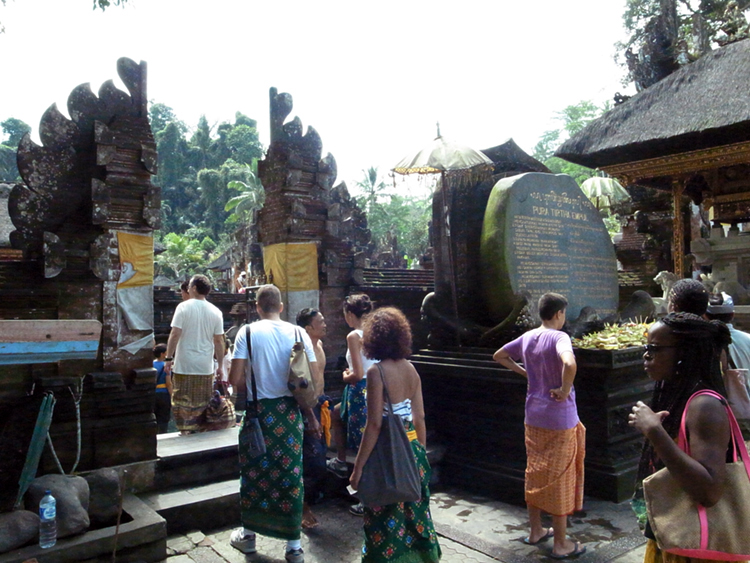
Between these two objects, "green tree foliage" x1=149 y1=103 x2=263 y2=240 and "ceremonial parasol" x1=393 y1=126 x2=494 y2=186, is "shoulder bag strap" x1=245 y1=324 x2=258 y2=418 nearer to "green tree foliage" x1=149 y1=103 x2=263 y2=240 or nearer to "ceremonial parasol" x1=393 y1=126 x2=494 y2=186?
"ceremonial parasol" x1=393 y1=126 x2=494 y2=186

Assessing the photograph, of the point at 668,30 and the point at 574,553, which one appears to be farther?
the point at 668,30

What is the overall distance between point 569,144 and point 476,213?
254 inches

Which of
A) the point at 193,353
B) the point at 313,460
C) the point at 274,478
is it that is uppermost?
the point at 193,353

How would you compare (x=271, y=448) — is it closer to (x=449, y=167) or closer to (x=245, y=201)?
(x=449, y=167)

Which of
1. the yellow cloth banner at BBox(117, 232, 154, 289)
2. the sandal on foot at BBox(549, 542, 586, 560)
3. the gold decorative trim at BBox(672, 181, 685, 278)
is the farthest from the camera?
the gold decorative trim at BBox(672, 181, 685, 278)

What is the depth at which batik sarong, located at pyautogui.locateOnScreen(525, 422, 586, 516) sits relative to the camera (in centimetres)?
357

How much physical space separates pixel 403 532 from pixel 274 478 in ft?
3.55

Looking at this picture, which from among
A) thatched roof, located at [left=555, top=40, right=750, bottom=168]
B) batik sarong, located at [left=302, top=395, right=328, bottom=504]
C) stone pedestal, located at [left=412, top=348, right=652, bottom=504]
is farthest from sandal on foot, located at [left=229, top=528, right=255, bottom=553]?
thatched roof, located at [left=555, top=40, right=750, bottom=168]

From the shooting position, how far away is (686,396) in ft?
6.34

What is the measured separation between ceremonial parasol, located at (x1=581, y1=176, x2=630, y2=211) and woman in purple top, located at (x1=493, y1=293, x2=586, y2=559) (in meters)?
12.2

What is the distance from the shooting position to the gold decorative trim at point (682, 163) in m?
9.72

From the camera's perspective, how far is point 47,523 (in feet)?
10.2

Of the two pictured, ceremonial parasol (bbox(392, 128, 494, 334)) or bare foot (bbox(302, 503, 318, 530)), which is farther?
ceremonial parasol (bbox(392, 128, 494, 334))

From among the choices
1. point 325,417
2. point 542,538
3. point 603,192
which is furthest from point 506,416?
point 603,192
